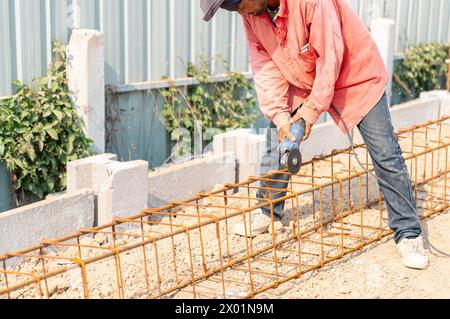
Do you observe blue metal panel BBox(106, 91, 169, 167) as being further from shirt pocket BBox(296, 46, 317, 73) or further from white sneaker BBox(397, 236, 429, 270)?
white sneaker BBox(397, 236, 429, 270)

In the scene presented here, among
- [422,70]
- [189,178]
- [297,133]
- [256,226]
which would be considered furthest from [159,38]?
[422,70]

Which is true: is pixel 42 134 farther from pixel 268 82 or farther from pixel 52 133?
pixel 268 82

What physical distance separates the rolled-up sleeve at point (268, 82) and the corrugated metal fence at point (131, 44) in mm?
1702

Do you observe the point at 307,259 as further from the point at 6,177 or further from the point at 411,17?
the point at 411,17

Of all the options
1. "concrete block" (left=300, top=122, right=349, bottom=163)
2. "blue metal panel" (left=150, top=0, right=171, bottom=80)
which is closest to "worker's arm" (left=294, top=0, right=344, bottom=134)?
"blue metal panel" (left=150, top=0, right=171, bottom=80)

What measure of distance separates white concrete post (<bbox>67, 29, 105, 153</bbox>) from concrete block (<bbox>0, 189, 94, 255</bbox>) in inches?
30.0

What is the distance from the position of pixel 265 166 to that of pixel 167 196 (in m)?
1.00

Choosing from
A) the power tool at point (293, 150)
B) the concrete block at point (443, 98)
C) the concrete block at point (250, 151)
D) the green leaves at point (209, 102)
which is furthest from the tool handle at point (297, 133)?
the concrete block at point (443, 98)

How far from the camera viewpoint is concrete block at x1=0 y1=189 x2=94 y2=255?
5484mm

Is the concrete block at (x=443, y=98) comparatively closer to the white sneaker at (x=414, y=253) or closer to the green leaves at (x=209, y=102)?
the green leaves at (x=209, y=102)

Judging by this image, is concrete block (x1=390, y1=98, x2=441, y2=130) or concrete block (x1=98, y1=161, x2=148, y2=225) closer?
concrete block (x1=98, y1=161, x2=148, y2=225)

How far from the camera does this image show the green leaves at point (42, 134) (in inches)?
239

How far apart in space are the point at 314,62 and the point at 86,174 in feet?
6.33

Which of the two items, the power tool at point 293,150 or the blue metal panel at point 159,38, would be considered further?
the blue metal panel at point 159,38
